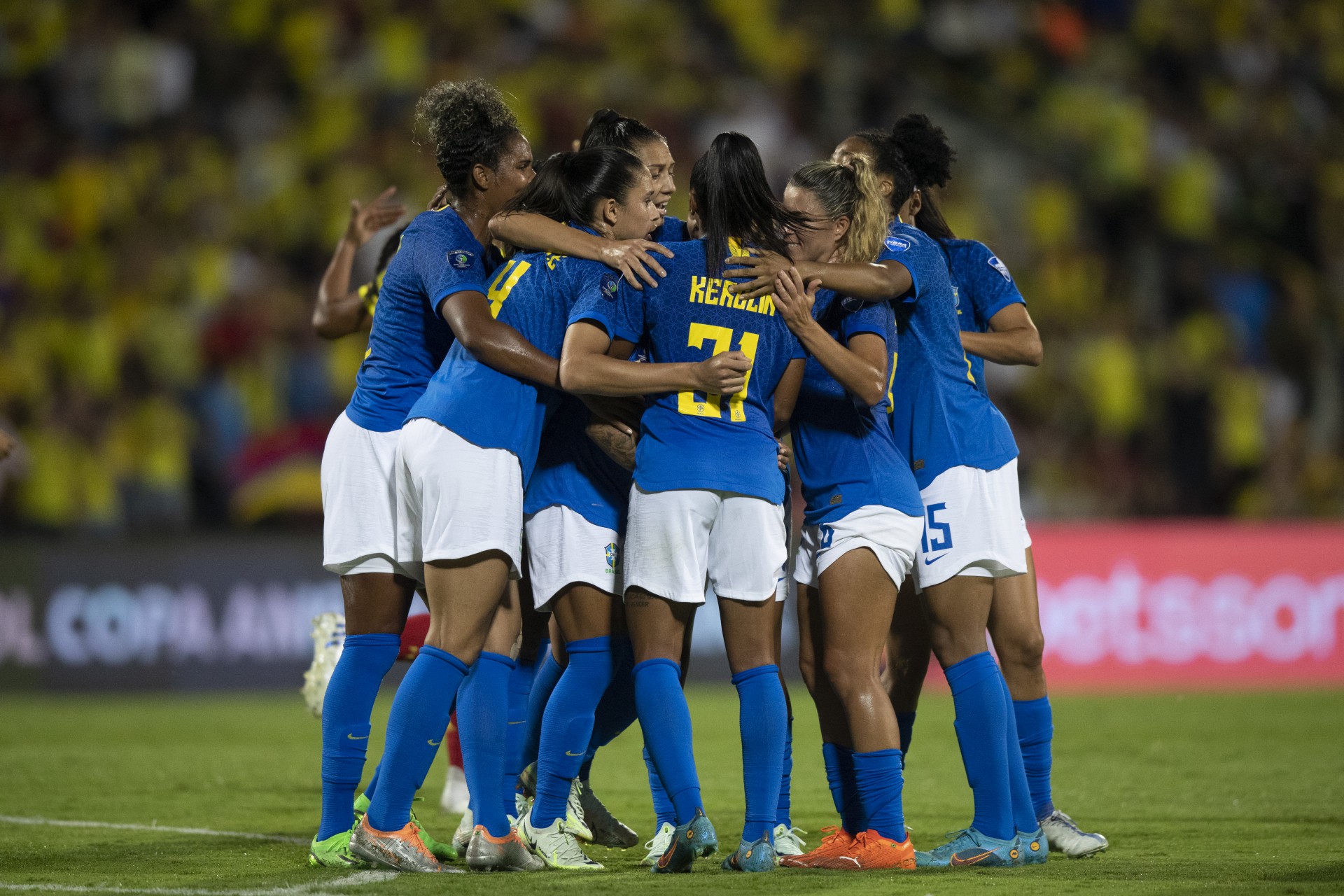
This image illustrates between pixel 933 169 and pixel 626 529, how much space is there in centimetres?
178

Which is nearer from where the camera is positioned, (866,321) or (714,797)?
(866,321)

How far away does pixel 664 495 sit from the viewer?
4.54m

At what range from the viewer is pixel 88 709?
10.6 m

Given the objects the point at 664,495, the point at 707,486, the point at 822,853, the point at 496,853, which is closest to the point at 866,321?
the point at 707,486

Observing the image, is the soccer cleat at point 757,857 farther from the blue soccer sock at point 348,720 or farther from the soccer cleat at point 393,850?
the blue soccer sock at point 348,720

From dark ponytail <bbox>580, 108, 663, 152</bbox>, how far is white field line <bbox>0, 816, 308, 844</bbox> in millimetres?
2613

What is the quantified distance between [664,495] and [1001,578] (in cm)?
128

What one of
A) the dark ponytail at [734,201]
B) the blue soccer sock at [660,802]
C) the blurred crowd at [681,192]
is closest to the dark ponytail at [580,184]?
the dark ponytail at [734,201]

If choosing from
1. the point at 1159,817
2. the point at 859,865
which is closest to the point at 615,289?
the point at 859,865

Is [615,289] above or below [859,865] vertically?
above

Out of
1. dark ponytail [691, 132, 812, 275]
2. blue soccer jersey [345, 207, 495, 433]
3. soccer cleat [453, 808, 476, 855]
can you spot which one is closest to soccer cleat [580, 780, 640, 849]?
soccer cleat [453, 808, 476, 855]

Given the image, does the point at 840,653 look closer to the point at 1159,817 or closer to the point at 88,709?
the point at 1159,817

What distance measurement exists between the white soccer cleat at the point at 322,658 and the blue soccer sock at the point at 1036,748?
2.59 m

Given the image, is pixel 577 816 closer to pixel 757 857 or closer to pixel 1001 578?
pixel 757 857
